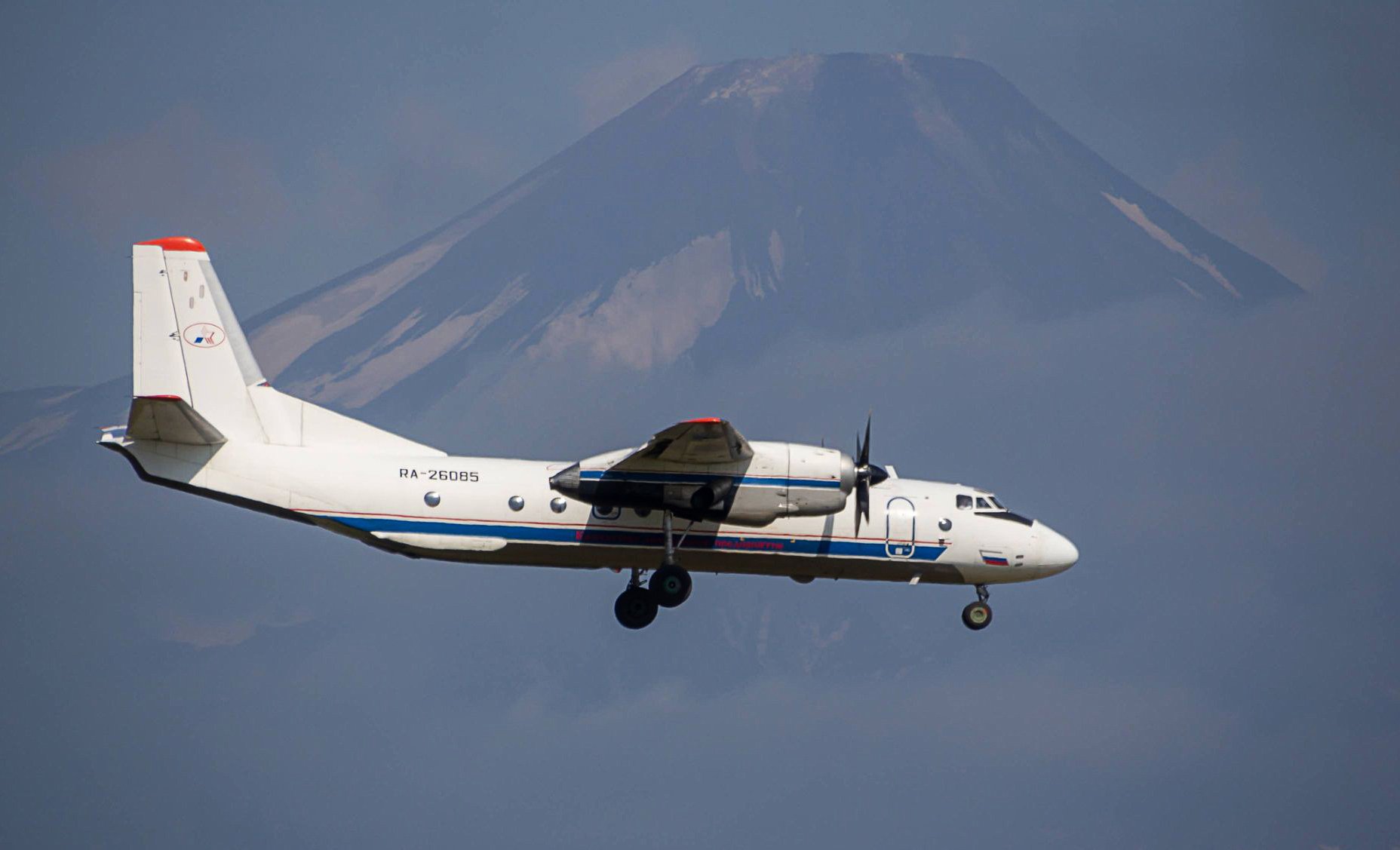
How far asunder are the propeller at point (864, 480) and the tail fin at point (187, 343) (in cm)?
1242

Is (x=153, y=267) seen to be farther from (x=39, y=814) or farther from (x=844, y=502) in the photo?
(x=39, y=814)

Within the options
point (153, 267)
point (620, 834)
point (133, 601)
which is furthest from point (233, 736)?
point (153, 267)

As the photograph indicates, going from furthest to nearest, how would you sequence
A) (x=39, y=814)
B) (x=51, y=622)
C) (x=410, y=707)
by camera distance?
(x=410, y=707), (x=51, y=622), (x=39, y=814)

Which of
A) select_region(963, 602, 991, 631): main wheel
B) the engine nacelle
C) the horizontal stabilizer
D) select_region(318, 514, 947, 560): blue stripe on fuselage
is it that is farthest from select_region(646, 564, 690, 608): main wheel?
the horizontal stabilizer

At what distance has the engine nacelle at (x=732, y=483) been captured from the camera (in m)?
35.2

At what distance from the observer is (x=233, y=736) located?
603ft

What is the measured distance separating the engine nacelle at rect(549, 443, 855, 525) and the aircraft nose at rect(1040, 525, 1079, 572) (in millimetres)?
5947

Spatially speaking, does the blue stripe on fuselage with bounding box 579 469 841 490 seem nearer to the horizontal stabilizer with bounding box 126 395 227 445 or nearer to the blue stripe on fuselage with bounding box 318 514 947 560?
the blue stripe on fuselage with bounding box 318 514 947 560

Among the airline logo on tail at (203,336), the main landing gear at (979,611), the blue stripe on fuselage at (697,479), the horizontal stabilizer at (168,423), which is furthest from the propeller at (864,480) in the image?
the airline logo on tail at (203,336)

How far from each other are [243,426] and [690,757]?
161 metres

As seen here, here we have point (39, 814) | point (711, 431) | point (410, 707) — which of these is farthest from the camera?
point (410, 707)

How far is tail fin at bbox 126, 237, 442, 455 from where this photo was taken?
1421 inches

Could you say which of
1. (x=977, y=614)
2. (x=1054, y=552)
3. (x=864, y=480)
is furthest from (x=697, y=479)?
(x=1054, y=552)

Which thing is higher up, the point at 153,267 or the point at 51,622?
the point at 51,622
